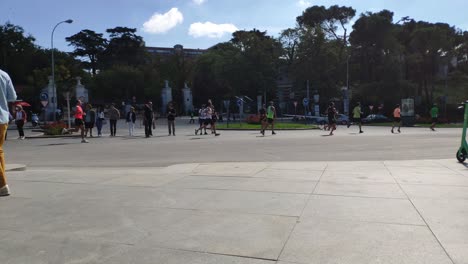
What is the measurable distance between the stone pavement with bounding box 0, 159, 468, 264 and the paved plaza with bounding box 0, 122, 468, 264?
0.04 feet

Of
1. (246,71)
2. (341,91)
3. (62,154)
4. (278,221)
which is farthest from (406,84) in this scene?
(278,221)

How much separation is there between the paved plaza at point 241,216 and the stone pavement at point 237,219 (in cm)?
1

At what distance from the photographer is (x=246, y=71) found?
65.2m

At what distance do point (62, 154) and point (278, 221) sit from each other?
11.1 metres

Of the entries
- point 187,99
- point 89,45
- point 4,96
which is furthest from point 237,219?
point 89,45

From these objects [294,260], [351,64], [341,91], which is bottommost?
[294,260]

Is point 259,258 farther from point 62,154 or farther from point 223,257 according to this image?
point 62,154

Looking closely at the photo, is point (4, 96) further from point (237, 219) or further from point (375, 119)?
point (375, 119)

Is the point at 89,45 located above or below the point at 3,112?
above

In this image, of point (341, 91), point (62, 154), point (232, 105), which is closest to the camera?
point (62, 154)

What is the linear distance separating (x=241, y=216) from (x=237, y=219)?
138 millimetres

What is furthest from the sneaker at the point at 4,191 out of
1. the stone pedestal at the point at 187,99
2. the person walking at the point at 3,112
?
the stone pedestal at the point at 187,99

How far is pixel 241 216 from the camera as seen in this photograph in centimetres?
513

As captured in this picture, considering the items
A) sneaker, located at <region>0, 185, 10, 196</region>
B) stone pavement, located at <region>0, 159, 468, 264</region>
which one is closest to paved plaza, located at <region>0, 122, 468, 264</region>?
stone pavement, located at <region>0, 159, 468, 264</region>
